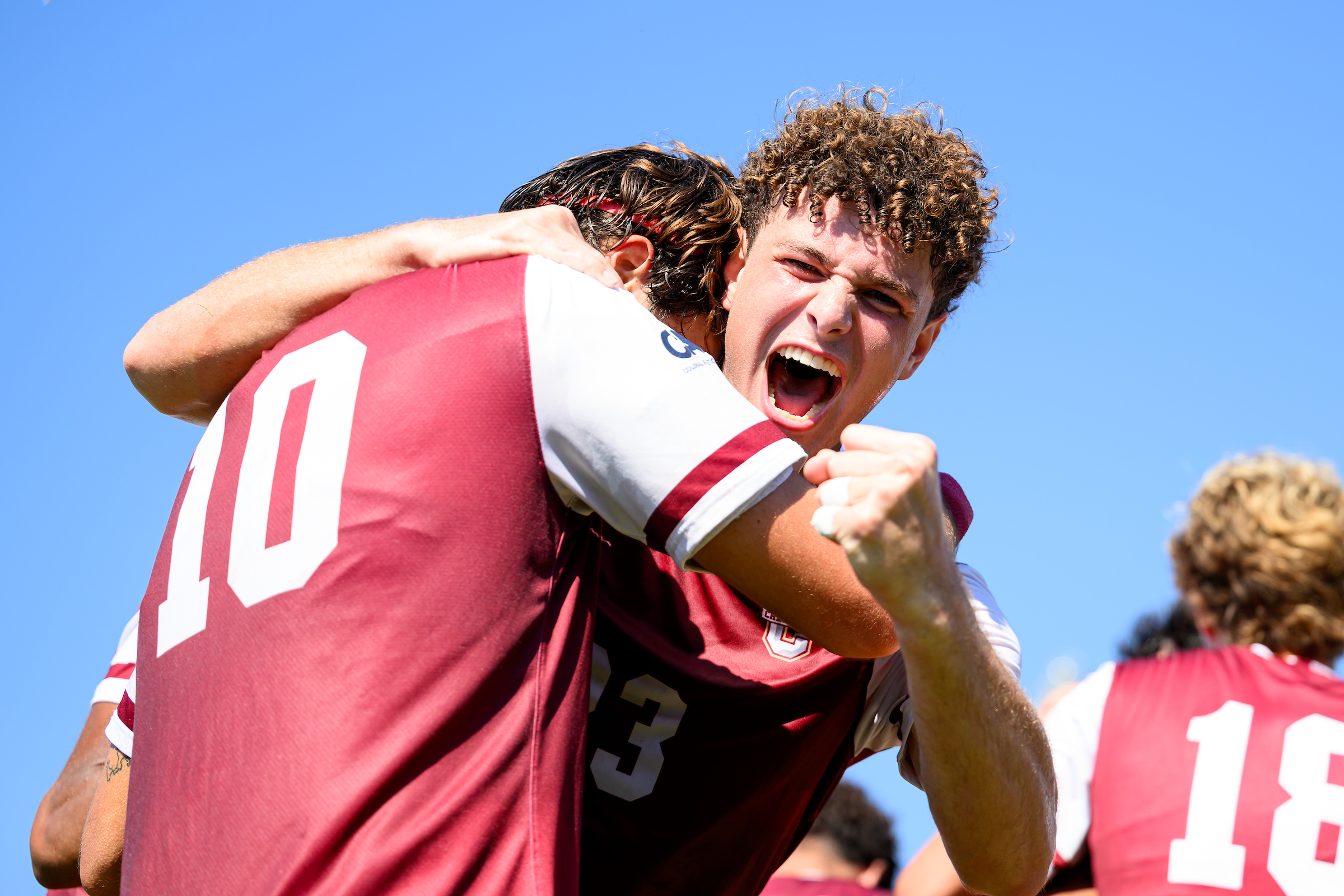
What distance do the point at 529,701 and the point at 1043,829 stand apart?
1.00 m

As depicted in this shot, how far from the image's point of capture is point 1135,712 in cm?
361

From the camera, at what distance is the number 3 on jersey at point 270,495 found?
1.83 meters

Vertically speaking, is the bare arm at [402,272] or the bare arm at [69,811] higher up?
the bare arm at [402,272]

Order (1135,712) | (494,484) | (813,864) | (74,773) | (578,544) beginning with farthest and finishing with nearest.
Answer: (813,864) < (1135,712) < (74,773) < (578,544) < (494,484)

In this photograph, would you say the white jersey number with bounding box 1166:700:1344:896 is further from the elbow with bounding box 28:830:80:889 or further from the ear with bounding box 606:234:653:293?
the elbow with bounding box 28:830:80:889

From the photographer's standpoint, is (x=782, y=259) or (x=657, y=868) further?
(x=782, y=259)

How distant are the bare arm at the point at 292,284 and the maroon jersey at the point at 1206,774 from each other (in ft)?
6.55

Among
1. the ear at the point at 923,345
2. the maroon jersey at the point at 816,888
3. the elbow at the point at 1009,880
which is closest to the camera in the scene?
the elbow at the point at 1009,880

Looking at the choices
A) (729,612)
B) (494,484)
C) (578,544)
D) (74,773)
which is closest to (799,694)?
(729,612)

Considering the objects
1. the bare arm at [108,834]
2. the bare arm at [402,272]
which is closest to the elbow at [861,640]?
the bare arm at [402,272]

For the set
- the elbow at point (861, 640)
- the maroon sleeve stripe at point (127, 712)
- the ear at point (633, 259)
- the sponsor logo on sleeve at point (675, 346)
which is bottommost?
the maroon sleeve stripe at point (127, 712)

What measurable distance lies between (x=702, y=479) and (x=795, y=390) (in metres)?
1.91

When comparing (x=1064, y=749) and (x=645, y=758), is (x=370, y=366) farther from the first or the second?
(x=1064, y=749)

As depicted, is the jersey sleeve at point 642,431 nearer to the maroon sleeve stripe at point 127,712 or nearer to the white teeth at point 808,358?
the maroon sleeve stripe at point 127,712
